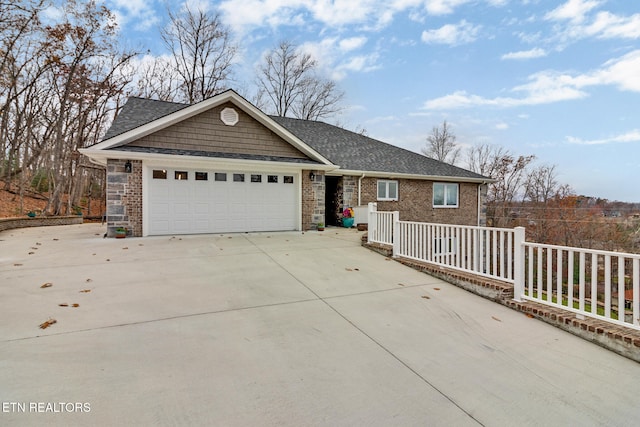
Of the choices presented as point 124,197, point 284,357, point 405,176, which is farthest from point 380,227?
point 124,197

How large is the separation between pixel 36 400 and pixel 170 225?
7.85m

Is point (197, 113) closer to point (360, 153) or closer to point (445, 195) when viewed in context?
point (360, 153)

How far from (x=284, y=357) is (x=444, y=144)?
1283 inches

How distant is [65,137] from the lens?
58.6 feet

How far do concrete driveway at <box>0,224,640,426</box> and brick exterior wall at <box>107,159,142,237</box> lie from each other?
3.65m

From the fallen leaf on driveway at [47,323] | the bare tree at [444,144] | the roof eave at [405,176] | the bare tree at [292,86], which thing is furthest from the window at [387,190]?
the bare tree at [444,144]

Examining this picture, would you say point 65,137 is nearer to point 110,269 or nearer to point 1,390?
point 110,269

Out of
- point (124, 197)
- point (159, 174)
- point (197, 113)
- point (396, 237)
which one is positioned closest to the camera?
point (396, 237)

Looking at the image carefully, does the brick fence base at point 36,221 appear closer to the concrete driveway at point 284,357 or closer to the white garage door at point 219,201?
the white garage door at point 219,201

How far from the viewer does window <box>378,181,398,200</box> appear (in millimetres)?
13859

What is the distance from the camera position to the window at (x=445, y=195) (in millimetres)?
15163

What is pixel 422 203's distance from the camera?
48.2ft

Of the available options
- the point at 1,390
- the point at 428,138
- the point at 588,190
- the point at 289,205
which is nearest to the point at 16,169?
the point at 289,205

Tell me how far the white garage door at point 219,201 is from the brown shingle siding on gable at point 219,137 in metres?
0.77
